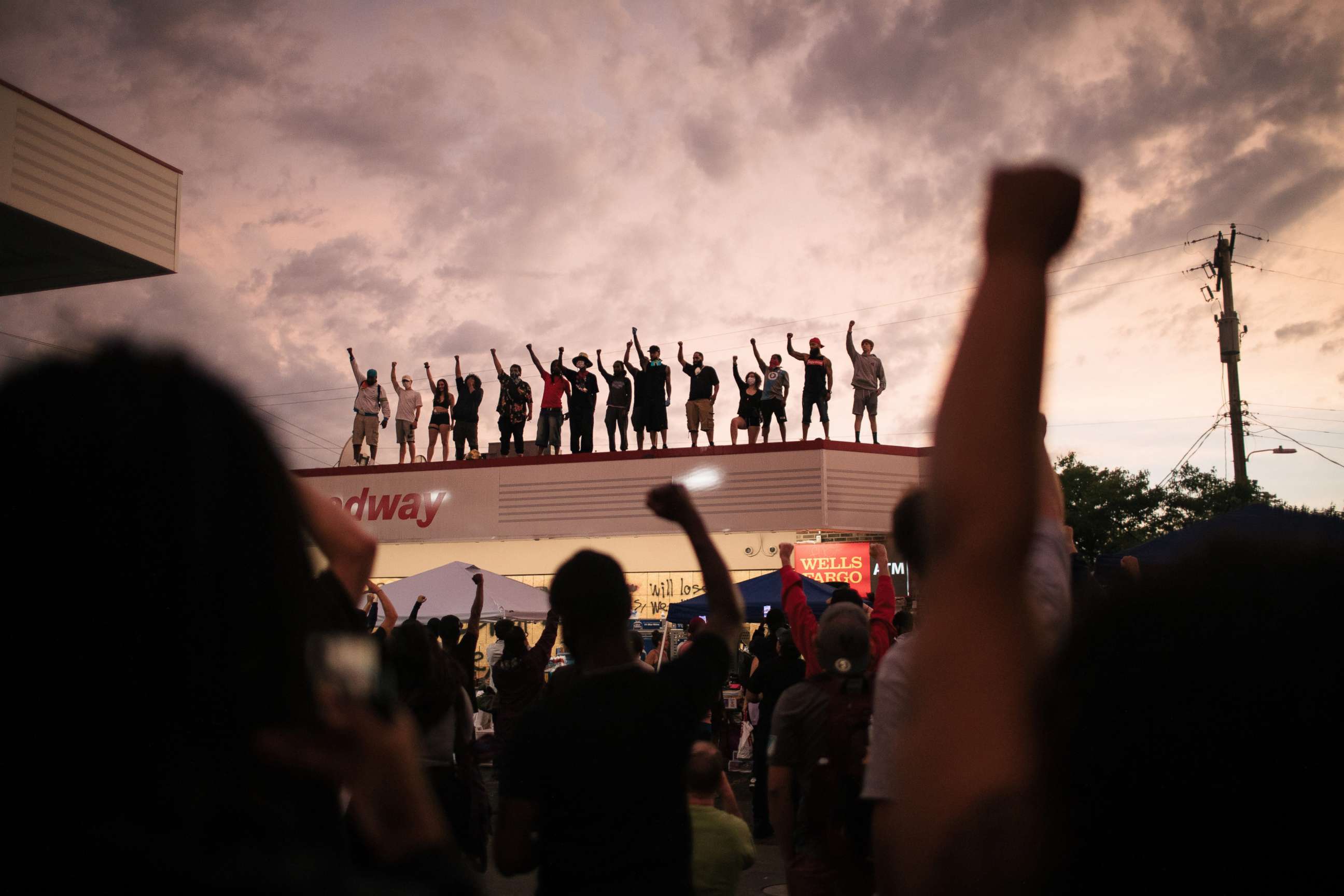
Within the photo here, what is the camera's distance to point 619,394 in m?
23.5

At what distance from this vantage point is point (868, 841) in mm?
3219

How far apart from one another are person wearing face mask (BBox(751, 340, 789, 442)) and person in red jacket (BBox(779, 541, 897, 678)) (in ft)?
56.3

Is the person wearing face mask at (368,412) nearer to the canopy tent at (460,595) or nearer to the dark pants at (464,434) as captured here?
the dark pants at (464,434)

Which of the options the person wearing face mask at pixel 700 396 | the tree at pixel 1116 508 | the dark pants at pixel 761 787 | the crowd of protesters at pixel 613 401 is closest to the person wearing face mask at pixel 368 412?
the crowd of protesters at pixel 613 401

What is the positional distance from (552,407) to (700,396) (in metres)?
3.89

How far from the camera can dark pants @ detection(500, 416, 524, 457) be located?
24656 millimetres

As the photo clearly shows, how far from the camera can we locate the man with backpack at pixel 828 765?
3.40 metres

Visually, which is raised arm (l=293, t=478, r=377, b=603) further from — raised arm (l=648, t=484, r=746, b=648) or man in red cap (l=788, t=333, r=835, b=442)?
man in red cap (l=788, t=333, r=835, b=442)

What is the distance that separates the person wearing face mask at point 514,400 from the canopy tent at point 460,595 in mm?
8411

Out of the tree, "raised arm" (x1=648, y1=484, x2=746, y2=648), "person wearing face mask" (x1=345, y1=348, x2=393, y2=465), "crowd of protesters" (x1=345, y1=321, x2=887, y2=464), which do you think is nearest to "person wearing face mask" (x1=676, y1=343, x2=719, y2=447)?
"crowd of protesters" (x1=345, y1=321, x2=887, y2=464)

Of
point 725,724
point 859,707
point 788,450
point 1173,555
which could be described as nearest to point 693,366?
point 788,450

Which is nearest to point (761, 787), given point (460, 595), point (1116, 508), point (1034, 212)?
point (460, 595)

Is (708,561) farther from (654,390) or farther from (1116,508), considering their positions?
(1116,508)

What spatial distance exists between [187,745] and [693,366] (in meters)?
22.4
